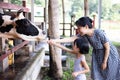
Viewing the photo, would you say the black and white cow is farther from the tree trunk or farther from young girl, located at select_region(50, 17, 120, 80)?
the tree trunk

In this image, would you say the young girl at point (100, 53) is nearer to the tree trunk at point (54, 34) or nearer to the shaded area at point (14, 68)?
the shaded area at point (14, 68)

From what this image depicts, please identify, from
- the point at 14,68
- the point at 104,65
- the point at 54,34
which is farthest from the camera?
the point at 54,34

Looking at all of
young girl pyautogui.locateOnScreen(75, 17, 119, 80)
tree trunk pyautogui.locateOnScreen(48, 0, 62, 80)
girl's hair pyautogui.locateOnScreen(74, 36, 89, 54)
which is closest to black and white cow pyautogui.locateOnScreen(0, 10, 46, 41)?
girl's hair pyautogui.locateOnScreen(74, 36, 89, 54)

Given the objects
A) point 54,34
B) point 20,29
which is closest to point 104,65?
point 20,29

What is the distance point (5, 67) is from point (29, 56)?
129cm

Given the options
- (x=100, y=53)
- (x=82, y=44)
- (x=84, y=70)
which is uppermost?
(x=82, y=44)

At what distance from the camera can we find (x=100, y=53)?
12.0 ft

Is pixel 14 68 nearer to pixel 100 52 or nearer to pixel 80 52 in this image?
pixel 80 52

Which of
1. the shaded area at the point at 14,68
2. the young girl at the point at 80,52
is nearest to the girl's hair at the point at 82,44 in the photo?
the young girl at the point at 80,52

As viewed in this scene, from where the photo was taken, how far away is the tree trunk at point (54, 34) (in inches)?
241

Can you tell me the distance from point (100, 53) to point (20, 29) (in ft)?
3.58

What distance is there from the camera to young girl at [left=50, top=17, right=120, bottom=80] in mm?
3439

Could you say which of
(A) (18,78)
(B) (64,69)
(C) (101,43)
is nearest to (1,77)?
(A) (18,78)

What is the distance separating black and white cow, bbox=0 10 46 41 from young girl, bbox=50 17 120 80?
0.91 ft
